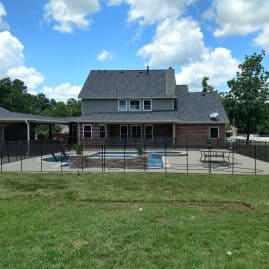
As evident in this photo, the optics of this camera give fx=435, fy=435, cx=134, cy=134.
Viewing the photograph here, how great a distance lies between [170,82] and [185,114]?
16.0ft

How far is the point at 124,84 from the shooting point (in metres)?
45.7

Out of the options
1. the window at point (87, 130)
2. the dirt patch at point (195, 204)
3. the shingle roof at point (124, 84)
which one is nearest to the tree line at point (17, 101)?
the shingle roof at point (124, 84)

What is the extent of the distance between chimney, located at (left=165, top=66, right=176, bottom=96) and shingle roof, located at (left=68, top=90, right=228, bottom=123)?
5.49 ft

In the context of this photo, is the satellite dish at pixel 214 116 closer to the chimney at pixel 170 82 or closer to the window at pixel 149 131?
the chimney at pixel 170 82

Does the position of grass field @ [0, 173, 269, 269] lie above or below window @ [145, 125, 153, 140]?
below

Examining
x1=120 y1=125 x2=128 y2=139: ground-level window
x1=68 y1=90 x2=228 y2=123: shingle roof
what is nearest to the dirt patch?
x1=68 y1=90 x2=228 y2=123: shingle roof

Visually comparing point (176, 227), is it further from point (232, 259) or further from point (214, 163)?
point (214, 163)

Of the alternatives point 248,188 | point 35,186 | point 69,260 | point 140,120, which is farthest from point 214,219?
point 140,120

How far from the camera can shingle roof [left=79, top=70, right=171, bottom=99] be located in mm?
44094

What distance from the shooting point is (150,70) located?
4759 cm

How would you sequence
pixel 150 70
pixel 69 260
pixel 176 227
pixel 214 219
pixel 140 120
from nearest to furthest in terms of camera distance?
pixel 69 260 → pixel 176 227 → pixel 214 219 → pixel 140 120 → pixel 150 70

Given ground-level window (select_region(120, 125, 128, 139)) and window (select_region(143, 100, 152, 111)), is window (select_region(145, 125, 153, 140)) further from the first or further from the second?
window (select_region(143, 100, 152, 111))

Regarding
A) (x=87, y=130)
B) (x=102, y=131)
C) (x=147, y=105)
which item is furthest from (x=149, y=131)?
(x=87, y=130)

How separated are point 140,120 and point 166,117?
2.61 meters
